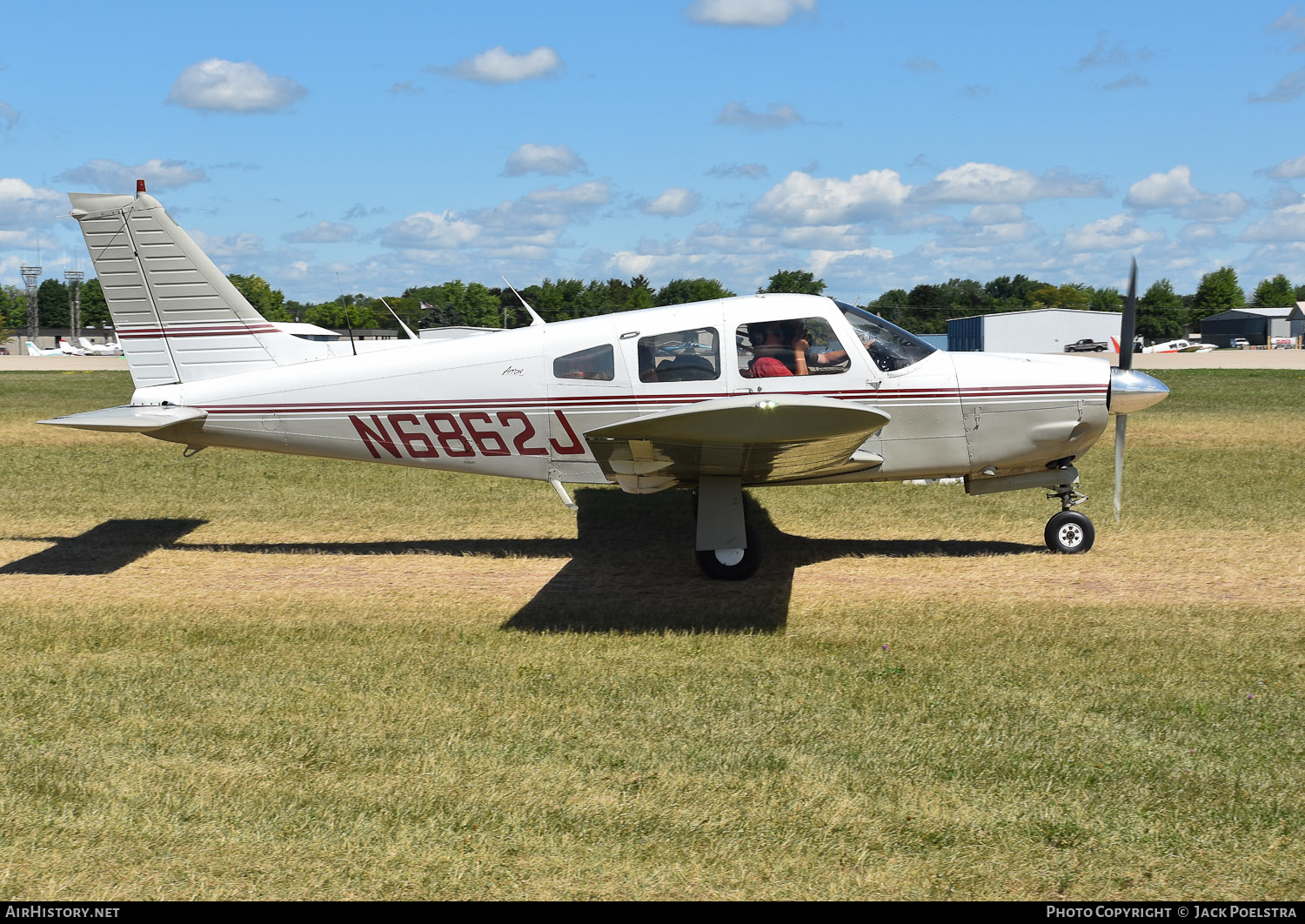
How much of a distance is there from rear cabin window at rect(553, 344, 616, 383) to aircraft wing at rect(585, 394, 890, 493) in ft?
2.92

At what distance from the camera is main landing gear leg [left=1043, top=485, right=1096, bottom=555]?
10.2 m

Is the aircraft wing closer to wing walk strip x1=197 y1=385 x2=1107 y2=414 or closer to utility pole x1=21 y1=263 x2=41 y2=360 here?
wing walk strip x1=197 y1=385 x2=1107 y2=414

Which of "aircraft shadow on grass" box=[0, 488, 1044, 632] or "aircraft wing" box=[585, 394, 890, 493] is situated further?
"aircraft shadow on grass" box=[0, 488, 1044, 632]

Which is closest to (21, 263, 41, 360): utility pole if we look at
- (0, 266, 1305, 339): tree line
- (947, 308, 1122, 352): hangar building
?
(0, 266, 1305, 339): tree line

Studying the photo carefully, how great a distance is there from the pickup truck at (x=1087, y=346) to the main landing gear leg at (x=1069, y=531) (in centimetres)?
6866

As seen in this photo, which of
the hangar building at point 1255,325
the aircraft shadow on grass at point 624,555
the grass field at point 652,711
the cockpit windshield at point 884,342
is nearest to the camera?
the grass field at point 652,711

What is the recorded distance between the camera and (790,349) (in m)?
9.10

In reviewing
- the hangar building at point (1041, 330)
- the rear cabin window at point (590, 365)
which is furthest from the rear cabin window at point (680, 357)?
the hangar building at point (1041, 330)

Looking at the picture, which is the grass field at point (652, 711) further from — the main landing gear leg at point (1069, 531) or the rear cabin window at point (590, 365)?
the rear cabin window at point (590, 365)

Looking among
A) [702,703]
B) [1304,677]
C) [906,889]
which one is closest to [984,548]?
[1304,677]

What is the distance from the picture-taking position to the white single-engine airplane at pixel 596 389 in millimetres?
9125
